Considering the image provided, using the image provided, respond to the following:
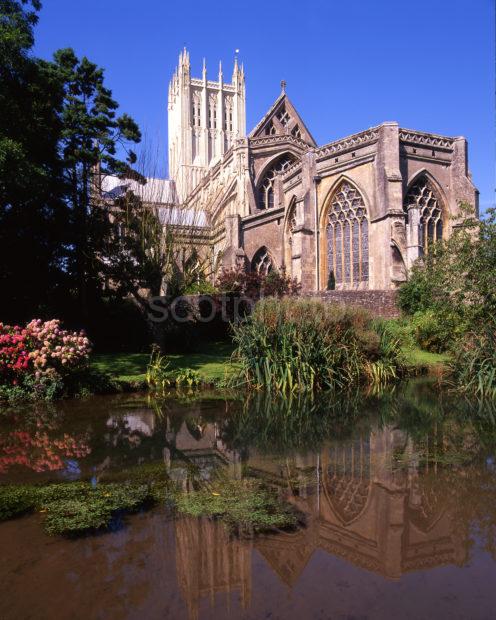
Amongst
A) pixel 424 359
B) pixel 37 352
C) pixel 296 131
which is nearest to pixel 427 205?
pixel 424 359

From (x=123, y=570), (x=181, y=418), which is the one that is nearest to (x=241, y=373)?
(x=181, y=418)

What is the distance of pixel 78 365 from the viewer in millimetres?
11539

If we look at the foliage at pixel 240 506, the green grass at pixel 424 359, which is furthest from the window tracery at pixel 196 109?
the foliage at pixel 240 506

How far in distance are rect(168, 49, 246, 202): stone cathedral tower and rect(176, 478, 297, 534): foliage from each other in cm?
6335

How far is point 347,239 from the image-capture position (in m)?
27.7

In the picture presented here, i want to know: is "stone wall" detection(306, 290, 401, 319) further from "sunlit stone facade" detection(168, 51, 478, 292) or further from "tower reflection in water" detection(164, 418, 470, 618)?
"tower reflection in water" detection(164, 418, 470, 618)

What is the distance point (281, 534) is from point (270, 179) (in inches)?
1456

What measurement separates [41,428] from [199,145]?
217 ft

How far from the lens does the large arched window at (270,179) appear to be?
38.8m

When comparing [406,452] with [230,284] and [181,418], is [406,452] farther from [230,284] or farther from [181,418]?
[230,284]

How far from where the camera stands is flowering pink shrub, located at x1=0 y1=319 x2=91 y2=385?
418 inches

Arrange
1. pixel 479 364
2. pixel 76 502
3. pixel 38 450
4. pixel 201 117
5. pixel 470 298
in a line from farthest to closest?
1. pixel 201 117
2. pixel 470 298
3. pixel 479 364
4. pixel 38 450
5. pixel 76 502

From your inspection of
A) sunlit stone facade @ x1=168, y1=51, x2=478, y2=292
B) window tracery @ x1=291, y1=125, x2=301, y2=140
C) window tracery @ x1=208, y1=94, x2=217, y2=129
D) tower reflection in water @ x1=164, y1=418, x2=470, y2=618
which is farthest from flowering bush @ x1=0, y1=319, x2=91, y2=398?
window tracery @ x1=208, y1=94, x2=217, y2=129

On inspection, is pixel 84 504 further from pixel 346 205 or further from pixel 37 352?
pixel 346 205
